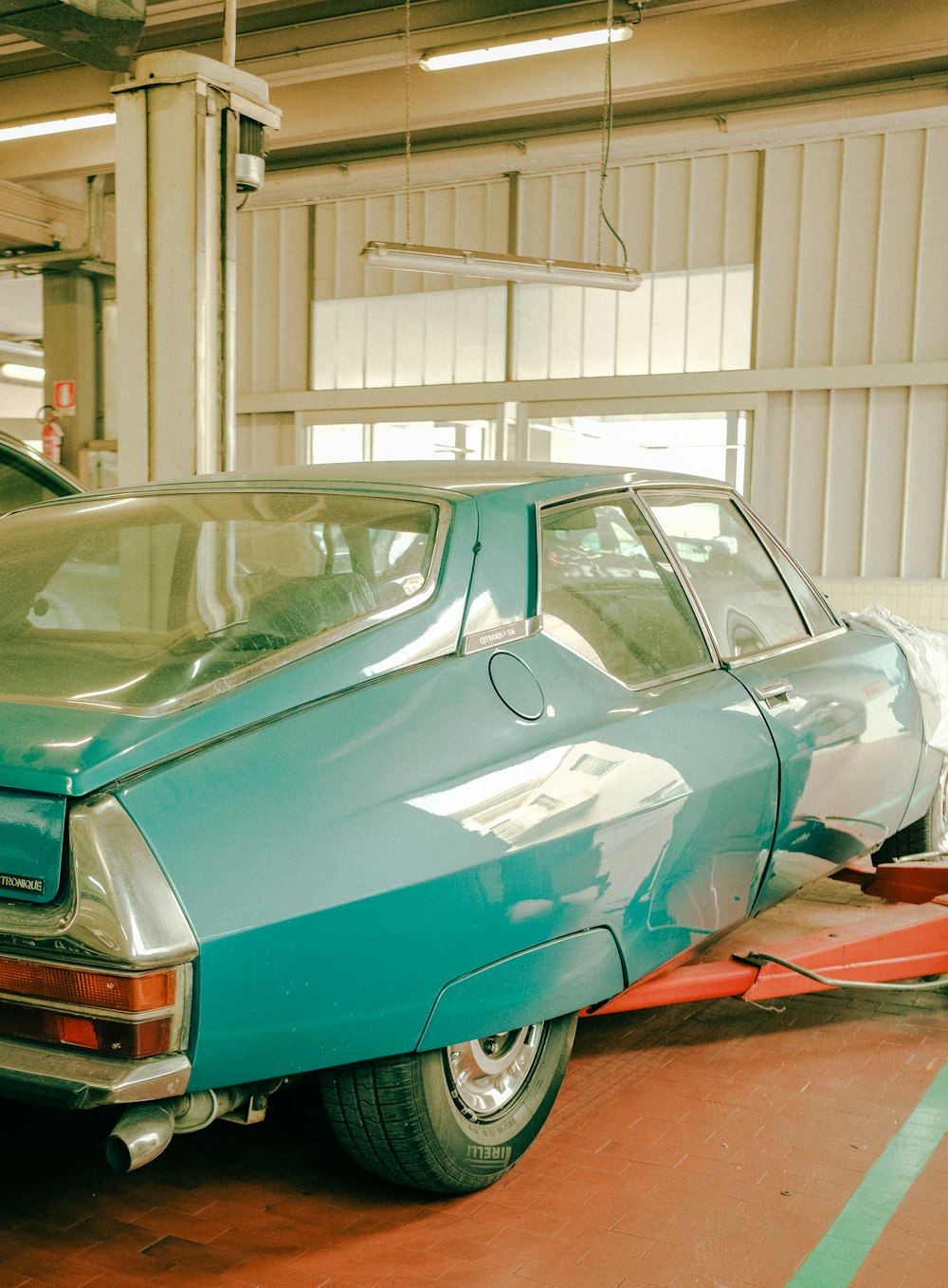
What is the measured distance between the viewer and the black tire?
4.37m

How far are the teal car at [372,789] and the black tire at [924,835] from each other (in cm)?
133

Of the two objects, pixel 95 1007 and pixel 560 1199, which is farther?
pixel 560 1199

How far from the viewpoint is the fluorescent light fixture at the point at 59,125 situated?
32.6 ft

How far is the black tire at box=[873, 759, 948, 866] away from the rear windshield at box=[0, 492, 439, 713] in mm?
2645

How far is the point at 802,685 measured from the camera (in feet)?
10.7

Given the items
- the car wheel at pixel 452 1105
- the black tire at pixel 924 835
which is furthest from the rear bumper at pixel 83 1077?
the black tire at pixel 924 835

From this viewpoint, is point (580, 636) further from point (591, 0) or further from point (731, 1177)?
point (591, 0)

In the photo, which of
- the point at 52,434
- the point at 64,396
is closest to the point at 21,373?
the point at 64,396

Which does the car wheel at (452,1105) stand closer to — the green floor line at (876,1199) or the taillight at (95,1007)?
the taillight at (95,1007)

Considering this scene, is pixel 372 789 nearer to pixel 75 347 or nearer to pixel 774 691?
pixel 774 691

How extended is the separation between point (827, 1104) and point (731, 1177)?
494mm

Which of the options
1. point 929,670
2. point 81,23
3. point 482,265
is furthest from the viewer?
point 482,265

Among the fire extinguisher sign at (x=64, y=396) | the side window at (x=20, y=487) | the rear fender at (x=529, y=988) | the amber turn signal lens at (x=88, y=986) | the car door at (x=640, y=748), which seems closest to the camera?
the amber turn signal lens at (x=88, y=986)

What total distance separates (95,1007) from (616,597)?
1.50m
